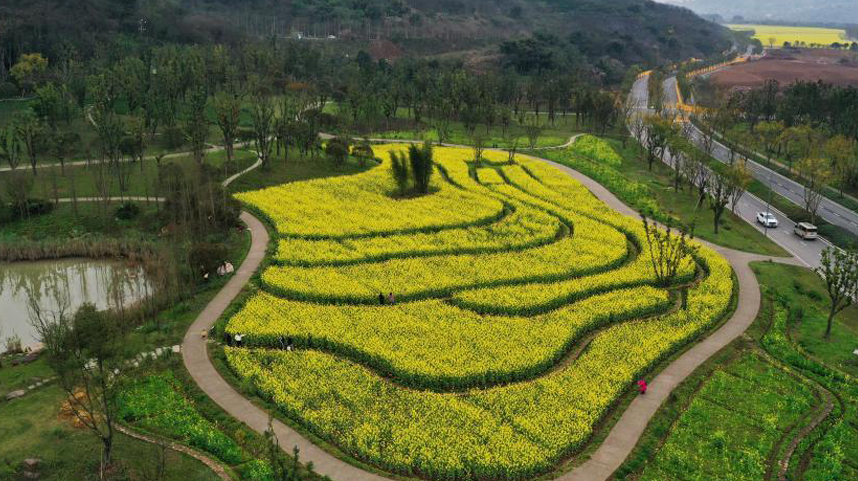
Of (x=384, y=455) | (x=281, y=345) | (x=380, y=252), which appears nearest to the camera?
(x=384, y=455)

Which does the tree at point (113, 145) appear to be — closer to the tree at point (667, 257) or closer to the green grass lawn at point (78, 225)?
→ the green grass lawn at point (78, 225)

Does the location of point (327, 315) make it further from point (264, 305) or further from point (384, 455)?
point (384, 455)

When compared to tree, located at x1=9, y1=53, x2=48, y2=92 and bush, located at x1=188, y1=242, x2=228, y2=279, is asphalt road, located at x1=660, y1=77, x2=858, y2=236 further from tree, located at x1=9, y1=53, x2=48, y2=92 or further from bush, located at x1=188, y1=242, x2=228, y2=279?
tree, located at x1=9, y1=53, x2=48, y2=92

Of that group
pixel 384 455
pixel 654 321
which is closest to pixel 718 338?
pixel 654 321

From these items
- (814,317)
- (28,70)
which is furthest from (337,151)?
(28,70)

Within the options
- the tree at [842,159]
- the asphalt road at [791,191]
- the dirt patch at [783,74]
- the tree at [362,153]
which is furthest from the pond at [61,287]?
the dirt patch at [783,74]

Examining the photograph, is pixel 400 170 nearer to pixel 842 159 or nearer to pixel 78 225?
pixel 78 225
